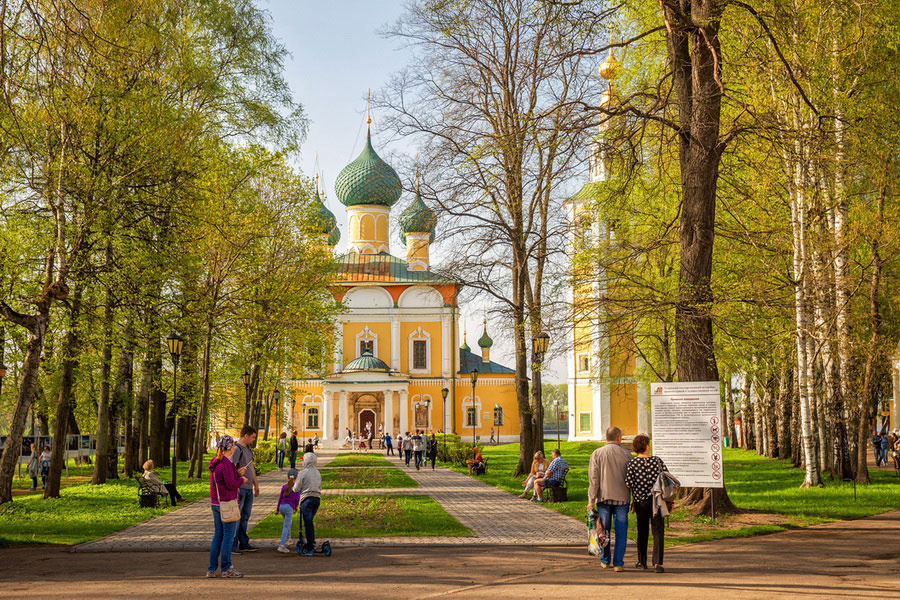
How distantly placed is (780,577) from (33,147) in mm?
13935

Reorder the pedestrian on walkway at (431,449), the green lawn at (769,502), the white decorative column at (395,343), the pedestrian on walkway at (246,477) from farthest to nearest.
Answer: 1. the white decorative column at (395,343)
2. the pedestrian on walkway at (431,449)
3. the green lawn at (769,502)
4. the pedestrian on walkway at (246,477)

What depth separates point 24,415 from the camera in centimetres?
1414

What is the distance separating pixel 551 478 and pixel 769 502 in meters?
4.21

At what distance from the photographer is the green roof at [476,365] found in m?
67.0

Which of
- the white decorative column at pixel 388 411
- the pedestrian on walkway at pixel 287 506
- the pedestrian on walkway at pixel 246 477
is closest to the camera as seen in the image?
the pedestrian on walkway at pixel 246 477

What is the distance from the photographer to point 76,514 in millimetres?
16469

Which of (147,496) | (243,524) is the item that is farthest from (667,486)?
(147,496)

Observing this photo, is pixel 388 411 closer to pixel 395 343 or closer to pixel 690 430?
pixel 395 343

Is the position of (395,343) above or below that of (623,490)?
above

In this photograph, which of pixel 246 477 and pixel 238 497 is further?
pixel 246 477

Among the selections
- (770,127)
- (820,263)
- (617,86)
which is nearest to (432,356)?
(617,86)

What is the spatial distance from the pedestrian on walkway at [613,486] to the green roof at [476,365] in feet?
183

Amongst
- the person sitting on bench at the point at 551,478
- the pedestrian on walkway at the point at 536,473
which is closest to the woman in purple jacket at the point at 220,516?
the person sitting on bench at the point at 551,478

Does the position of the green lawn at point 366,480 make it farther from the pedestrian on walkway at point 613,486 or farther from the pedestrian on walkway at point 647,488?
the pedestrian on walkway at point 647,488
